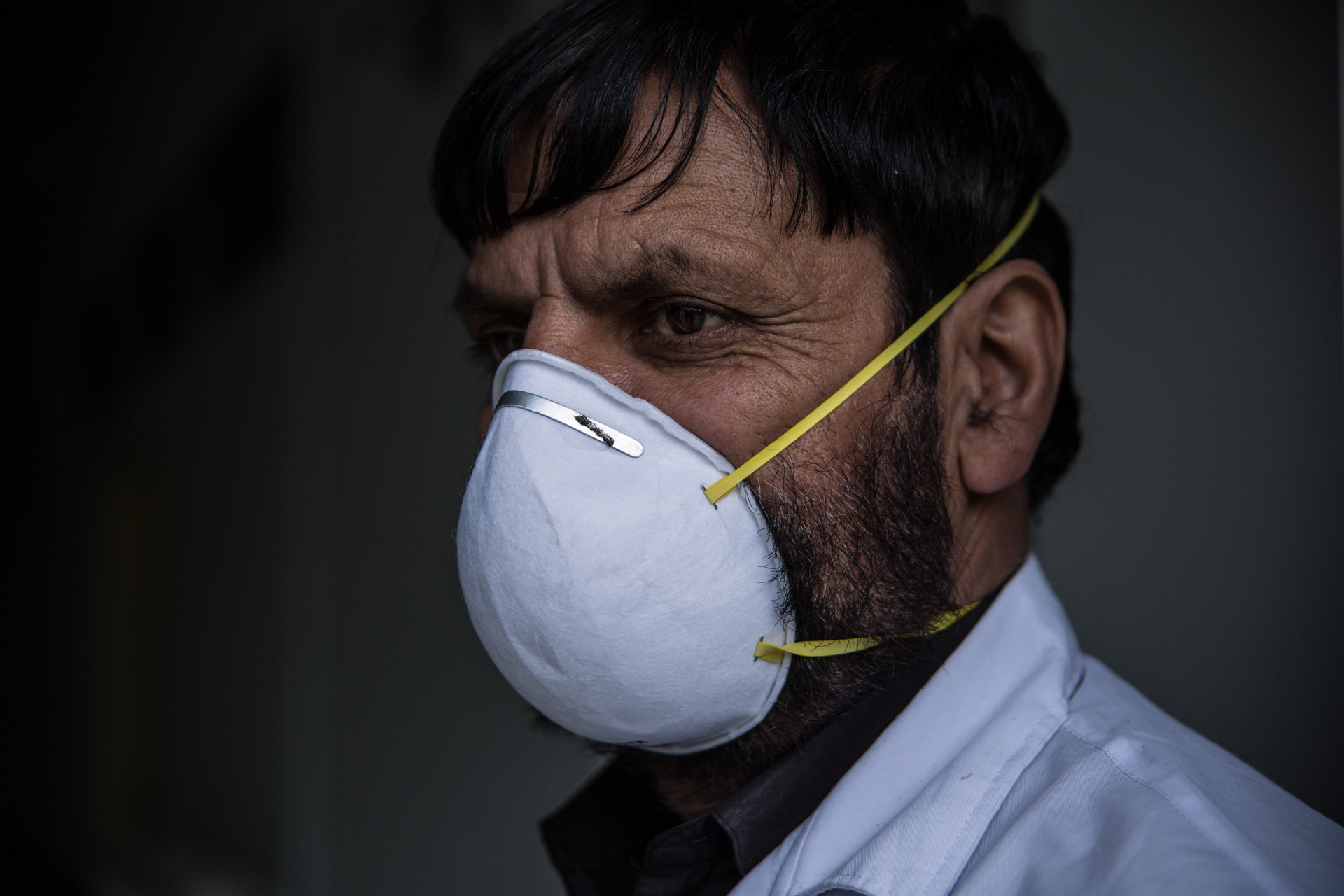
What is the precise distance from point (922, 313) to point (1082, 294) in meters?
Result: 0.81

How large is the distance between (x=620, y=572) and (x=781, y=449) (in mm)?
269

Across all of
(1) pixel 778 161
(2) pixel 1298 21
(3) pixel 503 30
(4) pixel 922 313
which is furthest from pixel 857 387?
(3) pixel 503 30

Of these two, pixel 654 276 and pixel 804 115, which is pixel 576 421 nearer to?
pixel 654 276

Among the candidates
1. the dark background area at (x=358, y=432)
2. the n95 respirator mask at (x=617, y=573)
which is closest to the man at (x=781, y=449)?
the n95 respirator mask at (x=617, y=573)

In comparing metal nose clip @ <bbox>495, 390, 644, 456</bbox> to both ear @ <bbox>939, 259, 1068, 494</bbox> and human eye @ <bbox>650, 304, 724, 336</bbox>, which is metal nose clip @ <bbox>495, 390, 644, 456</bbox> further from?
ear @ <bbox>939, 259, 1068, 494</bbox>

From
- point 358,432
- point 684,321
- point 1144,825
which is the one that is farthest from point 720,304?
point 358,432

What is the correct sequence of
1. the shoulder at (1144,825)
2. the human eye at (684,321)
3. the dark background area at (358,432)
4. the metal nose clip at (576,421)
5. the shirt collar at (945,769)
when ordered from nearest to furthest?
1. the shoulder at (1144,825)
2. the shirt collar at (945,769)
3. the metal nose clip at (576,421)
4. the human eye at (684,321)
5. the dark background area at (358,432)

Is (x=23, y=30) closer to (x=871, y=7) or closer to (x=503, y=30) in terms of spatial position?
(x=503, y=30)

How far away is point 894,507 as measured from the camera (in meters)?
1.25

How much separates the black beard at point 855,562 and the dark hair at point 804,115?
0.41ft

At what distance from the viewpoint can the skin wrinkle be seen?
121cm

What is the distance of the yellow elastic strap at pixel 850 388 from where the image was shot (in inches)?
45.9

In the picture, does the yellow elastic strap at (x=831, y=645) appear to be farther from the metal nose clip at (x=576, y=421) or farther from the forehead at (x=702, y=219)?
the forehead at (x=702, y=219)

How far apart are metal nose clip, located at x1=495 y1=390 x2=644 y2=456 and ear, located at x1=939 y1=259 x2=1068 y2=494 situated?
465mm
